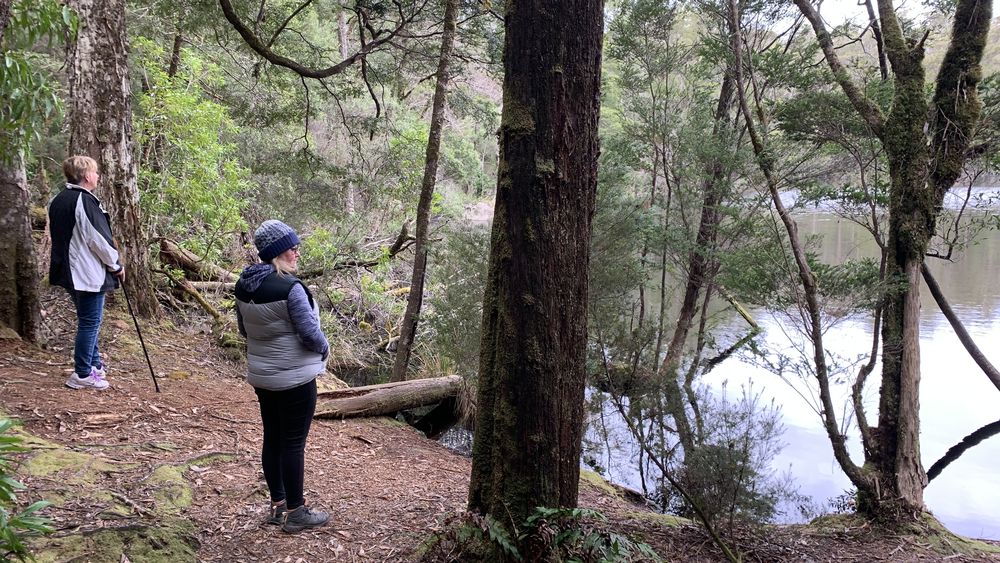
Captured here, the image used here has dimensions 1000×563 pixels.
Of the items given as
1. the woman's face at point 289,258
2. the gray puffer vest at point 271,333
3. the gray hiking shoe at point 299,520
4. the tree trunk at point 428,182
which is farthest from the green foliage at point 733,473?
the tree trunk at point 428,182

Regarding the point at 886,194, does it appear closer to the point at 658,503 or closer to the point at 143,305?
the point at 658,503

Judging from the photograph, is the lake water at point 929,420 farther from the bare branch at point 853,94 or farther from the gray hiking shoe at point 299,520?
the gray hiking shoe at point 299,520

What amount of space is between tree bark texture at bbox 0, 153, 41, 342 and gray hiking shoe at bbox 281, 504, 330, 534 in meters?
3.36

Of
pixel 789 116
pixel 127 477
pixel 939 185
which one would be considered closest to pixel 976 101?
pixel 939 185

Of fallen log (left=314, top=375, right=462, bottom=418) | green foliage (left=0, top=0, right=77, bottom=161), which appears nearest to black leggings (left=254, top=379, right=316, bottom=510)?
green foliage (left=0, top=0, right=77, bottom=161)

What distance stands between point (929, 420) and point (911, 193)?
6185 mm

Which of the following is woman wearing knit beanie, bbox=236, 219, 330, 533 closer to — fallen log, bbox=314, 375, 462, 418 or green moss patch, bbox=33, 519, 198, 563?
green moss patch, bbox=33, 519, 198, 563

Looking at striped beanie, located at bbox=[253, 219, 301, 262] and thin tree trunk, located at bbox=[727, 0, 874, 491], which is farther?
thin tree trunk, located at bbox=[727, 0, 874, 491]

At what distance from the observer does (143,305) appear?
5941 millimetres

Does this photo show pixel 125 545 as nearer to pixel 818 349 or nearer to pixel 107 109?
pixel 107 109

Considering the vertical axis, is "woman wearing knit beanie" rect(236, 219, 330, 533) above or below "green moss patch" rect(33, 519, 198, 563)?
above

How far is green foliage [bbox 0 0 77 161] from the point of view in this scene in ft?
7.39

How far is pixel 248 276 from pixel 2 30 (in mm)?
1252

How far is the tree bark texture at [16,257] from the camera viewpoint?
4.44 meters
